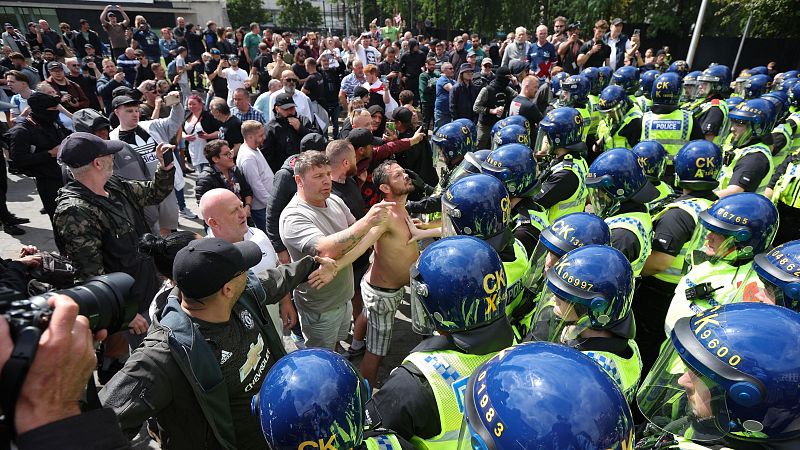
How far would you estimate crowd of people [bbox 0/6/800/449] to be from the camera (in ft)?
4.98

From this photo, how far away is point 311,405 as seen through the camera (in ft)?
5.19

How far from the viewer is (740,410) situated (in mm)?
1575

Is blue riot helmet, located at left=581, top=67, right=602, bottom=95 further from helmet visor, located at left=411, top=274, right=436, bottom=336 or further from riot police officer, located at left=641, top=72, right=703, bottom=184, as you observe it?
helmet visor, located at left=411, top=274, right=436, bottom=336

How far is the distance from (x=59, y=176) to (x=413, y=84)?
9362mm

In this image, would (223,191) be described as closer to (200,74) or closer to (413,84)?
(413,84)

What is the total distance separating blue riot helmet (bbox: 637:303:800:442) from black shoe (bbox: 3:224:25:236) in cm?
897

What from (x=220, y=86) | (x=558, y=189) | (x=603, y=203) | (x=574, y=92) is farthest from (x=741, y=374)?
(x=220, y=86)

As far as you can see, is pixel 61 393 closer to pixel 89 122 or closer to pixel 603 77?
pixel 89 122

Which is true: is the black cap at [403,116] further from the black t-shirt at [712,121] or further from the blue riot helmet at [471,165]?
the black t-shirt at [712,121]

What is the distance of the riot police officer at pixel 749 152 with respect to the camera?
4.84 meters

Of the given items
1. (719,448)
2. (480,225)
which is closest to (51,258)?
A: (480,225)

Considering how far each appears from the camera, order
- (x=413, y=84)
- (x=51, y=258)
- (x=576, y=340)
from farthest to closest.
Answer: (x=413, y=84) < (x=51, y=258) < (x=576, y=340)

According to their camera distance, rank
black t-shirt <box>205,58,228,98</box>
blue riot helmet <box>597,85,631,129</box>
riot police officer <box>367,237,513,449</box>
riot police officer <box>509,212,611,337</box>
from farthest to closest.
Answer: black t-shirt <box>205,58,228,98</box> < blue riot helmet <box>597,85,631,129</box> < riot police officer <box>509,212,611,337</box> < riot police officer <box>367,237,513,449</box>

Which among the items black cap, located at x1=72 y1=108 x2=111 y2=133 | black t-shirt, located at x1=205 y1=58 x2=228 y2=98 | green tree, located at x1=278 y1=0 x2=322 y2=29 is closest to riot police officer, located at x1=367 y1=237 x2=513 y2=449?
black cap, located at x1=72 y1=108 x2=111 y2=133
